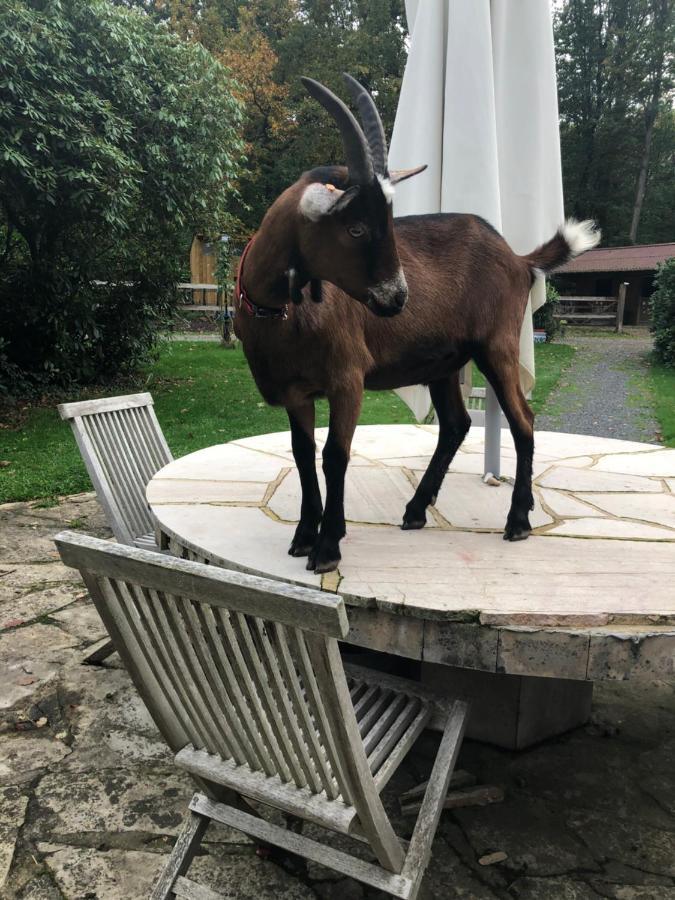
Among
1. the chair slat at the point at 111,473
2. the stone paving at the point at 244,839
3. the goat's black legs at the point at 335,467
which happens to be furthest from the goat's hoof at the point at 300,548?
the chair slat at the point at 111,473

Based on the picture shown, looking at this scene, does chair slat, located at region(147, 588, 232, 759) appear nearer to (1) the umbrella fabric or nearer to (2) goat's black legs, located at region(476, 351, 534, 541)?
(2) goat's black legs, located at region(476, 351, 534, 541)

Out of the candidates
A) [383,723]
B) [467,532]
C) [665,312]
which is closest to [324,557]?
[383,723]

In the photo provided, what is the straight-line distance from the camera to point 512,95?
2.58 metres

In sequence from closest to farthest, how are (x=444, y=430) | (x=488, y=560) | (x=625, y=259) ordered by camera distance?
(x=488, y=560), (x=444, y=430), (x=625, y=259)

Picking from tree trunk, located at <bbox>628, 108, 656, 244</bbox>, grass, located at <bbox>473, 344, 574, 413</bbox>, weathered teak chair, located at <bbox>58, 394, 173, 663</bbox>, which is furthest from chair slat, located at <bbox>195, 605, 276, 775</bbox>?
tree trunk, located at <bbox>628, 108, 656, 244</bbox>

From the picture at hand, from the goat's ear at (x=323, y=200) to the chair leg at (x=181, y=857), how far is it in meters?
1.48

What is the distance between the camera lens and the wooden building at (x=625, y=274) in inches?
963

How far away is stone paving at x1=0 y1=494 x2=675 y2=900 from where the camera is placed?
5.97 feet

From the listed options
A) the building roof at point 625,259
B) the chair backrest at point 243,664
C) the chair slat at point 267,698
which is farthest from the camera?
the building roof at point 625,259

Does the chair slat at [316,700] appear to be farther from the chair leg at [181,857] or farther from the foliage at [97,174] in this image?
the foliage at [97,174]

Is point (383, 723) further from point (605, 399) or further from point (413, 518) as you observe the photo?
point (605, 399)

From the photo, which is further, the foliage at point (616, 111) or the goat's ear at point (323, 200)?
the foliage at point (616, 111)

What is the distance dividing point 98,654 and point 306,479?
1.49m

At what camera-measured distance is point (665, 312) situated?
13.5m
